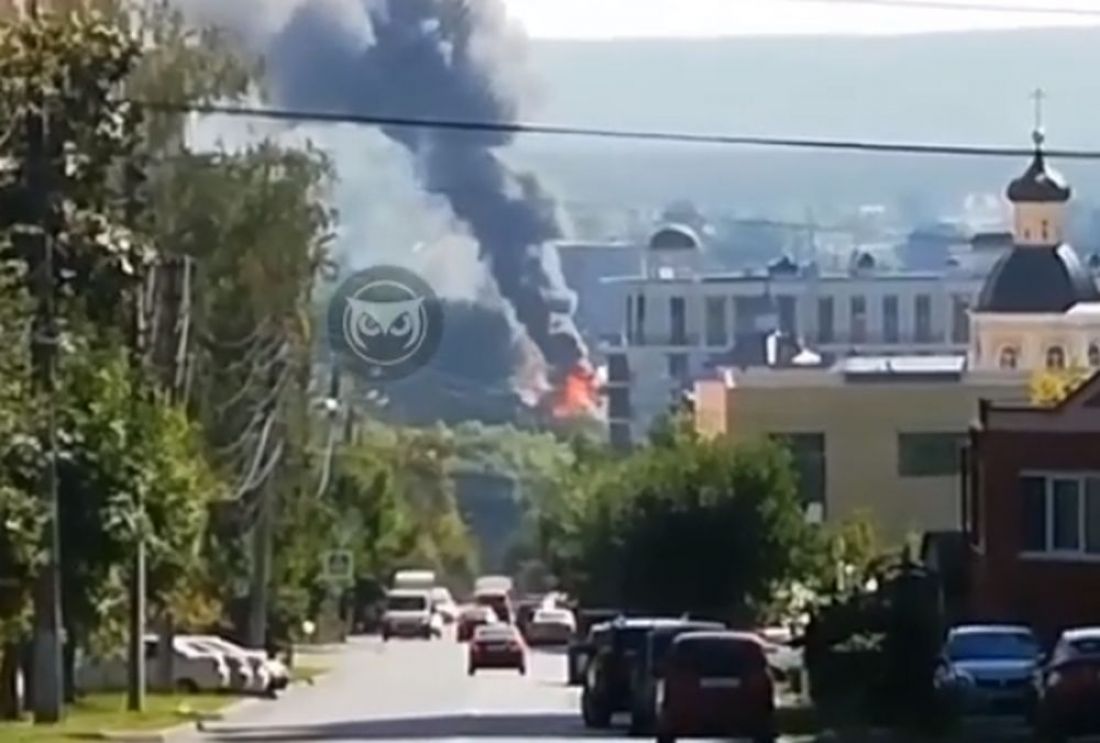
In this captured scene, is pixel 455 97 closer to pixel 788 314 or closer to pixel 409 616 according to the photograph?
pixel 409 616

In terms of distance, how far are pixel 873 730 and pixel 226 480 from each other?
26.9 meters

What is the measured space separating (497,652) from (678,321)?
6675cm

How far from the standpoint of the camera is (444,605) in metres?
116

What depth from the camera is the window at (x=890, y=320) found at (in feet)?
459

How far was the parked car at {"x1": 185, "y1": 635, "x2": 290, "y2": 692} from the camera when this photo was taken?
64.8 meters

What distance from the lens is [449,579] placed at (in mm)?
121312

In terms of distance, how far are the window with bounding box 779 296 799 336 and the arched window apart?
2488 centimetres

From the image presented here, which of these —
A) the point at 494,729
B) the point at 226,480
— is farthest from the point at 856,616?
the point at 226,480

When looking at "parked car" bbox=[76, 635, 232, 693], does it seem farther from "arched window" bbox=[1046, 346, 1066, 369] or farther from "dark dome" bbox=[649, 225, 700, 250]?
"dark dome" bbox=[649, 225, 700, 250]

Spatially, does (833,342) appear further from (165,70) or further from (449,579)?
(165,70)

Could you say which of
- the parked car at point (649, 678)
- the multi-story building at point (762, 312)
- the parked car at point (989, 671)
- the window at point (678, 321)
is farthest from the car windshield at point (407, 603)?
the parked car at point (989, 671)

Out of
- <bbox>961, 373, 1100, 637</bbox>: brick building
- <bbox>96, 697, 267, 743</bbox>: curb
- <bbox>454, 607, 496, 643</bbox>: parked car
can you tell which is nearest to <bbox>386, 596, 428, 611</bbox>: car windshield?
<bbox>454, 607, 496, 643</bbox>: parked car

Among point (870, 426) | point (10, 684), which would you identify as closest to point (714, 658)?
point (10, 684)

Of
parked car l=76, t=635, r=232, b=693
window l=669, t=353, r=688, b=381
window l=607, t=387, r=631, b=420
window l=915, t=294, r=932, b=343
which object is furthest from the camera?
window l=669, t=353, r=688, b=381
